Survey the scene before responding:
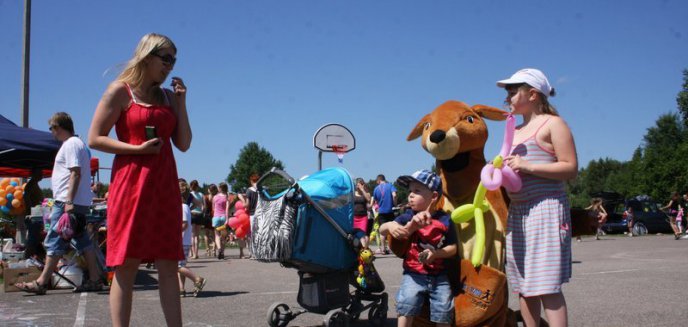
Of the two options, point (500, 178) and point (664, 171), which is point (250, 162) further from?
point (500, 178)

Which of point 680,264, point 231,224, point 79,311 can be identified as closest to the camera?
point 79,311

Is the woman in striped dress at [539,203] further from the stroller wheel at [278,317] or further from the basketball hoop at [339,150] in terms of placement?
the basketball hoop at [339,150]

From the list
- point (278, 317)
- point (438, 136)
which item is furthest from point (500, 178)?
point (278, 317)

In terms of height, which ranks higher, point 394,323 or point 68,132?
point 68,132

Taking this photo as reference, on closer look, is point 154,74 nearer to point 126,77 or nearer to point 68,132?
point 126,77

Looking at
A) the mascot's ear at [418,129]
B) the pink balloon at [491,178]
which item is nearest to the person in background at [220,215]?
the mascot's ear at [418,129]

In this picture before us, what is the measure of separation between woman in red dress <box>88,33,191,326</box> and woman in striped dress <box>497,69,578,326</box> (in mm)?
1952

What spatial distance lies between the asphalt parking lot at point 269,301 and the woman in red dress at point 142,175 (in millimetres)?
2106

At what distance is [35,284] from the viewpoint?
24.8ft

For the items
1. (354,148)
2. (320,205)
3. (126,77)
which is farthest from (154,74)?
(354,148)

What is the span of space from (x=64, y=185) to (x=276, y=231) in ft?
12.2

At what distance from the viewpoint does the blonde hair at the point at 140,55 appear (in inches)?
140

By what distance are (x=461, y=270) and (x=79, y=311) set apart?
13.5ft

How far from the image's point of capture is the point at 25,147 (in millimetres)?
9945
